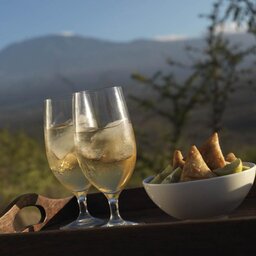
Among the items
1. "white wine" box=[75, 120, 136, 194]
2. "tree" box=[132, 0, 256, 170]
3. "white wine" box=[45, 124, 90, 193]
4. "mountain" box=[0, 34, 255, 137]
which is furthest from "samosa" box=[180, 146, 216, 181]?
"mountain" box=[0, 34, 255, 137]

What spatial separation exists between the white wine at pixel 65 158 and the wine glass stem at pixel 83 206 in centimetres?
3

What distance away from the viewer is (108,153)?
1501 millimetres

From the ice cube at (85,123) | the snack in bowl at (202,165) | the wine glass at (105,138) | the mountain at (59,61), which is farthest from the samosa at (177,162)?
the mountain at (59,61)

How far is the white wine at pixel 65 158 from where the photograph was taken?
1.71 m

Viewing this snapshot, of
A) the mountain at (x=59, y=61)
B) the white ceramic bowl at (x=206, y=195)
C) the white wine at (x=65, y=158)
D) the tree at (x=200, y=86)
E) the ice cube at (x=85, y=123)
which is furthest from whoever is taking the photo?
the mountain at (x=59, y=61)

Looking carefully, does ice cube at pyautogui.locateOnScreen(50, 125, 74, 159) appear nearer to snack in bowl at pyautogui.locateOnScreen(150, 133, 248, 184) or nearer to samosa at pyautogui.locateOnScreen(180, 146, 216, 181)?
snack in bowl at pyautogui.locateOnScreen(150, 133, 248, 184)

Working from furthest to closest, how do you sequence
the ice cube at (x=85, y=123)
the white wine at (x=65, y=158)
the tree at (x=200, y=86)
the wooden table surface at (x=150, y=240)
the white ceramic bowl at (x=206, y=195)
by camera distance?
the tree at (x=200, y=86) < the white wine at (x=65, y=158) < the ice cube at (x=85, y=123) < the white ceramic bowl at (x=206, y=195) < the wooden table surface at (x=150, y=240)

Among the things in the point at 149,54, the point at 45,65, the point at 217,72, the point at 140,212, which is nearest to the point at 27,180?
the point at 217,72

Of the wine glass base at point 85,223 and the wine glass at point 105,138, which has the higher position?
the wine glass at point 105,138

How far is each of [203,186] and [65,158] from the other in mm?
452

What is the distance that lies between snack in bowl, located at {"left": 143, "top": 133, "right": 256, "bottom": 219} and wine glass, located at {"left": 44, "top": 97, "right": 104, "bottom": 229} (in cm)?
28

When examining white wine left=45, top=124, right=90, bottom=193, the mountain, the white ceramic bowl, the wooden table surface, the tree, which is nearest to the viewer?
the wooden table surface

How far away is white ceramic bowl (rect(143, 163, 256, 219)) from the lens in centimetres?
142

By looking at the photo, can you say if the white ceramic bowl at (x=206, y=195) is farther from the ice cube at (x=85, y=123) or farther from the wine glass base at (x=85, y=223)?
the wine glass base at (x=85, y=223)
